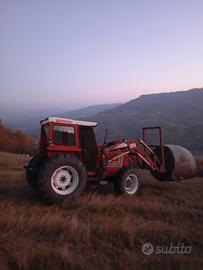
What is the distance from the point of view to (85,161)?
10297 millimetres

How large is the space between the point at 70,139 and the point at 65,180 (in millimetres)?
1141

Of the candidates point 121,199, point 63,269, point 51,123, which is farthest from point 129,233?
point 51,123

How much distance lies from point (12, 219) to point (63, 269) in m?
2.20

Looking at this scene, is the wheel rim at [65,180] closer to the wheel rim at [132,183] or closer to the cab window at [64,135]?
the cab window at [64,135]

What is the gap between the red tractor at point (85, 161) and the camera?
30.0 ft

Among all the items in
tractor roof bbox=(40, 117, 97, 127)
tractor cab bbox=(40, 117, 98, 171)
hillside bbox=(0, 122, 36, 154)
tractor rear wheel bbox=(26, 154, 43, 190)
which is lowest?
hillside bbox=(0, 122, 36, 154)

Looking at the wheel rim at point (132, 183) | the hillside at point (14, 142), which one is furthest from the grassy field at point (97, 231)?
the hillside at point (14, 142)

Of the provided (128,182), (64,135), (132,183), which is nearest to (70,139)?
(64,135)

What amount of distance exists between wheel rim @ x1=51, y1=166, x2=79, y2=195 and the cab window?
32.3 inches

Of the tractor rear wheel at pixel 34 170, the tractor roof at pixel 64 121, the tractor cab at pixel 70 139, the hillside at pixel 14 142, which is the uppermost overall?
the tractor roof at pixel 64 121

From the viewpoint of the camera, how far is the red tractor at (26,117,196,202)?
9.13 m

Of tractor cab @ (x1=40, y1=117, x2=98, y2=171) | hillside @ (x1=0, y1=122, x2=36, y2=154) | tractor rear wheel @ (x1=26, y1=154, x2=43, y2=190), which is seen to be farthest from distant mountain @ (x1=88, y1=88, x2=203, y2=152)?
tractor rear wheel @ (x1=26, y1=154, x2=43, y2=190)

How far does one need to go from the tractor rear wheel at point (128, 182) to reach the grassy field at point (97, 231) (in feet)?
1.15

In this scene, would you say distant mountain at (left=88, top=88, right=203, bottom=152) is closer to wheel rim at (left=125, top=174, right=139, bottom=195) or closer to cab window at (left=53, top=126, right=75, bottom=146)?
wheel rim at (left=125, top=174, right=139, bottom=195)
